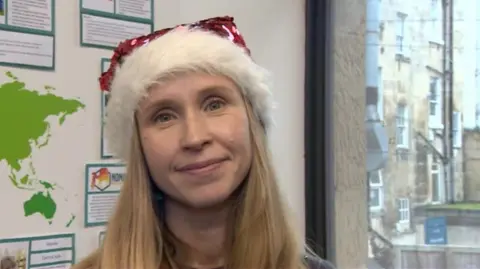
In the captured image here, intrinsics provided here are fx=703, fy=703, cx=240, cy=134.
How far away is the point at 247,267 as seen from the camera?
1.31 meters

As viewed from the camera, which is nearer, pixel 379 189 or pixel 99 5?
pixel 99 5

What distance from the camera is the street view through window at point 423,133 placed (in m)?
2.30

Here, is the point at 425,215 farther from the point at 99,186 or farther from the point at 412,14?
the point at 99,186

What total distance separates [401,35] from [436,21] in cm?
12

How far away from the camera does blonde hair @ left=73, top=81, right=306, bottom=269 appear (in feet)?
4.15

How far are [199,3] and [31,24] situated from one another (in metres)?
0.59

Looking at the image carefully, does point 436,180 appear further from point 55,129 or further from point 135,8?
point 55,129

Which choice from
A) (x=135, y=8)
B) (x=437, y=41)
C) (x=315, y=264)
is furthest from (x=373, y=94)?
(x=315, y=264)

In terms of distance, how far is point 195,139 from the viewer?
1213 mm

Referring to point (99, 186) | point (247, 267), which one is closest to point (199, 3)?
point (99, 186)

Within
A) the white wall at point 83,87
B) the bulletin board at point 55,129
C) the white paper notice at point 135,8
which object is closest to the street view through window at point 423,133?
the white wall at point 83,87

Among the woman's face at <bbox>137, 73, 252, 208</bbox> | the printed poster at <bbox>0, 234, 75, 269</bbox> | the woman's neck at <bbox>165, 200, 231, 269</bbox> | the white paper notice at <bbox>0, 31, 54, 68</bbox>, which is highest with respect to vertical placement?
the white paper notice at <bbox>0, 31, 54, 68</bbox>

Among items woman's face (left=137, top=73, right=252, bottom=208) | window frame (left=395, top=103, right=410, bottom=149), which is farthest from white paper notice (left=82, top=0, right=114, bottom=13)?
window frame (left=395, top=103, right=410, bottom=149)

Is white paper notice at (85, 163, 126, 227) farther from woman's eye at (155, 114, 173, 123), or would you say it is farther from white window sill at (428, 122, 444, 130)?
white window sill at (428, 122, 444, 130)
